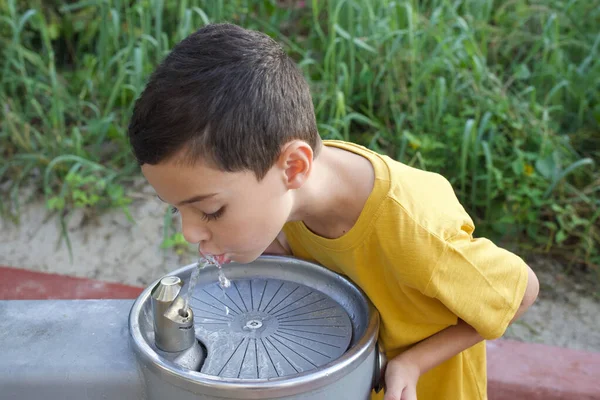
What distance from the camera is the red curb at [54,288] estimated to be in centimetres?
221

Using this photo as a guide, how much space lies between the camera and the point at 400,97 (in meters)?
2.85

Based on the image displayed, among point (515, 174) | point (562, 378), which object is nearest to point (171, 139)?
point (562, 378)

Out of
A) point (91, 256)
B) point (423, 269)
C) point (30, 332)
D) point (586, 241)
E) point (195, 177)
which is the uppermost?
point (195, 177)

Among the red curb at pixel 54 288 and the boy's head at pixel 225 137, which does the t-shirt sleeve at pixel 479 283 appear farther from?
the red curb at pixel 54 288

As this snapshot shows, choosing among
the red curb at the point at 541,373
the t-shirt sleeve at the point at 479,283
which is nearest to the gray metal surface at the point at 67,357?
the t-shirt sleeve at the point at 479,283

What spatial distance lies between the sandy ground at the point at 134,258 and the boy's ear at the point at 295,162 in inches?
54.0

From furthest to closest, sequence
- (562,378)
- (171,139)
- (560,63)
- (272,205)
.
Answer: (560,63)
(562,378)
(272,205)
(171,139)

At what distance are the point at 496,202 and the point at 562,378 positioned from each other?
0.88 meters

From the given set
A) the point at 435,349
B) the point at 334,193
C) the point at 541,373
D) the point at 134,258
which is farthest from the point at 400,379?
the point at 134,258

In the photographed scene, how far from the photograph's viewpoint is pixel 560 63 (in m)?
3.06

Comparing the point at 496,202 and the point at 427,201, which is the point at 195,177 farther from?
the point at 496,202

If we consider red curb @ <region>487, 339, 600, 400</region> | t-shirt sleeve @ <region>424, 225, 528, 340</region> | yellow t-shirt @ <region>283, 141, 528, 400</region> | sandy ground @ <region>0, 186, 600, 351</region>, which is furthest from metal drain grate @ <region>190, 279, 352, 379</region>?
sandy ground @ <region>0, 186, 600, 351</region>

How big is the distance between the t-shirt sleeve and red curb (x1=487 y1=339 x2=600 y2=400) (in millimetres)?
685

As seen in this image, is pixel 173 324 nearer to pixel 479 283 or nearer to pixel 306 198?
pixel 306 198
